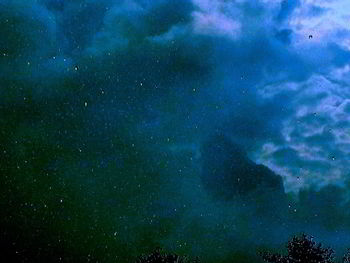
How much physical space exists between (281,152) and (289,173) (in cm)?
344

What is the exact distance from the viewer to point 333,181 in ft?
100

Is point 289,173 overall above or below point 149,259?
above

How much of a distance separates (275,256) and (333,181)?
10529 mm

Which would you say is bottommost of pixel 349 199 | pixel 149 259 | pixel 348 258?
pixel 149 259

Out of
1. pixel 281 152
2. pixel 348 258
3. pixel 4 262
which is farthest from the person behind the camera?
pixel 4 262

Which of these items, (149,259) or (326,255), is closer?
(326,255)

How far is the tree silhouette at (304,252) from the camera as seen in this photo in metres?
22.6

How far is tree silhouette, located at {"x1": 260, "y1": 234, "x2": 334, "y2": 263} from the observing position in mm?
22609

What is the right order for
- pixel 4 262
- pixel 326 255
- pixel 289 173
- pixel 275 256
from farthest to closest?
pixel 4 262, pixel 289 173, pixel 275 256, pixel 326 255

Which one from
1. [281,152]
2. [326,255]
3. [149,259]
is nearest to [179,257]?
[149,259]

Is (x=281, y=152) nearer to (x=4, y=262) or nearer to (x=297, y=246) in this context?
(x=297, y=246)

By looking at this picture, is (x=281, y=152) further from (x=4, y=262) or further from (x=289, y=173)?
(x=4, y=262)

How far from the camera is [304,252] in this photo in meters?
23.0

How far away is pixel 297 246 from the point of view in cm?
2341
